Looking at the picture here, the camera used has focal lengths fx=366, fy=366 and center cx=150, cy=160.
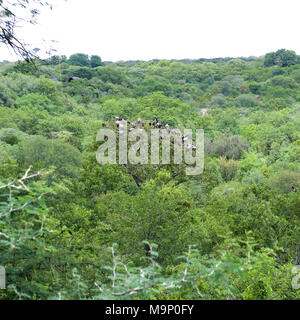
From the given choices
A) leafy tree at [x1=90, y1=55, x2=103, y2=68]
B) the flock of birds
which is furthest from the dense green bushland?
leafy tree at [x1=90, y1=55, x2=103, y2=68]

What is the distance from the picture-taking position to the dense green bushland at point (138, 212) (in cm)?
391

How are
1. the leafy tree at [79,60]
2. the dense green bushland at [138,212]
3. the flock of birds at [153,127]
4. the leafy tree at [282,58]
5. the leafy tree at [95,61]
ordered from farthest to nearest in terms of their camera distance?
the leafy tree at [95,61] < the leafy tree at [282,58] < the leafy tree at [79,60] < the flock of birds at [153,127] < the dense green bushland at [138,212]

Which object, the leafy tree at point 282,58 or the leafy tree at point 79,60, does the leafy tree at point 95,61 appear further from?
the leafy tree at point 282,58

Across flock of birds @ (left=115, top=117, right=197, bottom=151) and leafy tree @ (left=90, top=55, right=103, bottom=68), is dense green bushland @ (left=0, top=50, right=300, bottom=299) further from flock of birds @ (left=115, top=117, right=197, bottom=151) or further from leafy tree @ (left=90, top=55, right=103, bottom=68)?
leafy tree @ (left=90, top=55, right=103, bottom=68)

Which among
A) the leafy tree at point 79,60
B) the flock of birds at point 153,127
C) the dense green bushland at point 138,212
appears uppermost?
the leafy tree at point 79,60

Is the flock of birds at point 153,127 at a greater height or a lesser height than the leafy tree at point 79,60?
lesser

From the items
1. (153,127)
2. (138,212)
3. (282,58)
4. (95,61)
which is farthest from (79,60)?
(138,212)

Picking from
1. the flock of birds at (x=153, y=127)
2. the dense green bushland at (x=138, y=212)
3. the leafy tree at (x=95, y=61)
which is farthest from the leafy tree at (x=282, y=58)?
the flock of birds at (x=153, y=127)

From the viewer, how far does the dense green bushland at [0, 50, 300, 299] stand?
154 inches

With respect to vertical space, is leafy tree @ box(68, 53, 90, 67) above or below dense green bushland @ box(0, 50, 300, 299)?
above

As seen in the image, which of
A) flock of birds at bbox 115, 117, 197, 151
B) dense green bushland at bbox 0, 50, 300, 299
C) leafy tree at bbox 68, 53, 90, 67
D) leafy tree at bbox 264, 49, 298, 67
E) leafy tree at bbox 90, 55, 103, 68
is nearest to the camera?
dense green bushland at bbox 0, 50, 300, 299
